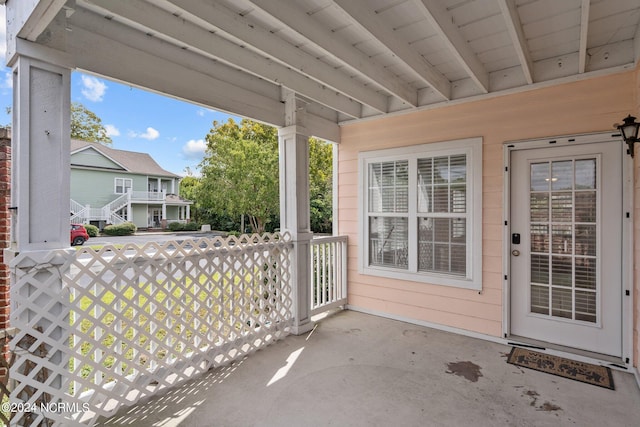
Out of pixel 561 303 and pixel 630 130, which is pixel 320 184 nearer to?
pixel 561 303

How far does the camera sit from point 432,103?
3861 millimetres

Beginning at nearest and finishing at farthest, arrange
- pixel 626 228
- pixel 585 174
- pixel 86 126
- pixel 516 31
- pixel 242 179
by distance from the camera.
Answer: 1. pixel 516 31
2. pixel 626 228
3. pixel 585 174
4. pixel 242 179
5. pixel 86 126

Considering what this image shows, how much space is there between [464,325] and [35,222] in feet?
13.3

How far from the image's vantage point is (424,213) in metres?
3.95

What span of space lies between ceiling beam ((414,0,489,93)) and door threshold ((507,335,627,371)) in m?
2.75

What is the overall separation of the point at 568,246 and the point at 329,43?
3049 millimetres

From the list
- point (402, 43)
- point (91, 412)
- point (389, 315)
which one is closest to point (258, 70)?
point (402, 43)

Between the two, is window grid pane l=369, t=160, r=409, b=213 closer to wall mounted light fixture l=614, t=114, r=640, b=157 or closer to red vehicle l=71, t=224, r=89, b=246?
wall mounted light fixture l=614, t=114, r=640, b=157

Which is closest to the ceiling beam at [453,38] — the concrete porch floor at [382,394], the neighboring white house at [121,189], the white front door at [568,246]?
the white front door at [568,246]

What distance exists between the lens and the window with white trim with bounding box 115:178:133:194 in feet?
45.5

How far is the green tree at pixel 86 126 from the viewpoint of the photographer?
565 inches

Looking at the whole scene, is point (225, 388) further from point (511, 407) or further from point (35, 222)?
point (511, 407)

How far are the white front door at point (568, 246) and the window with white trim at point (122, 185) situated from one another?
50.1 feet

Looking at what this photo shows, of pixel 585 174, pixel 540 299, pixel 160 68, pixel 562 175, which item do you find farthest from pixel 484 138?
pixel 160 68
